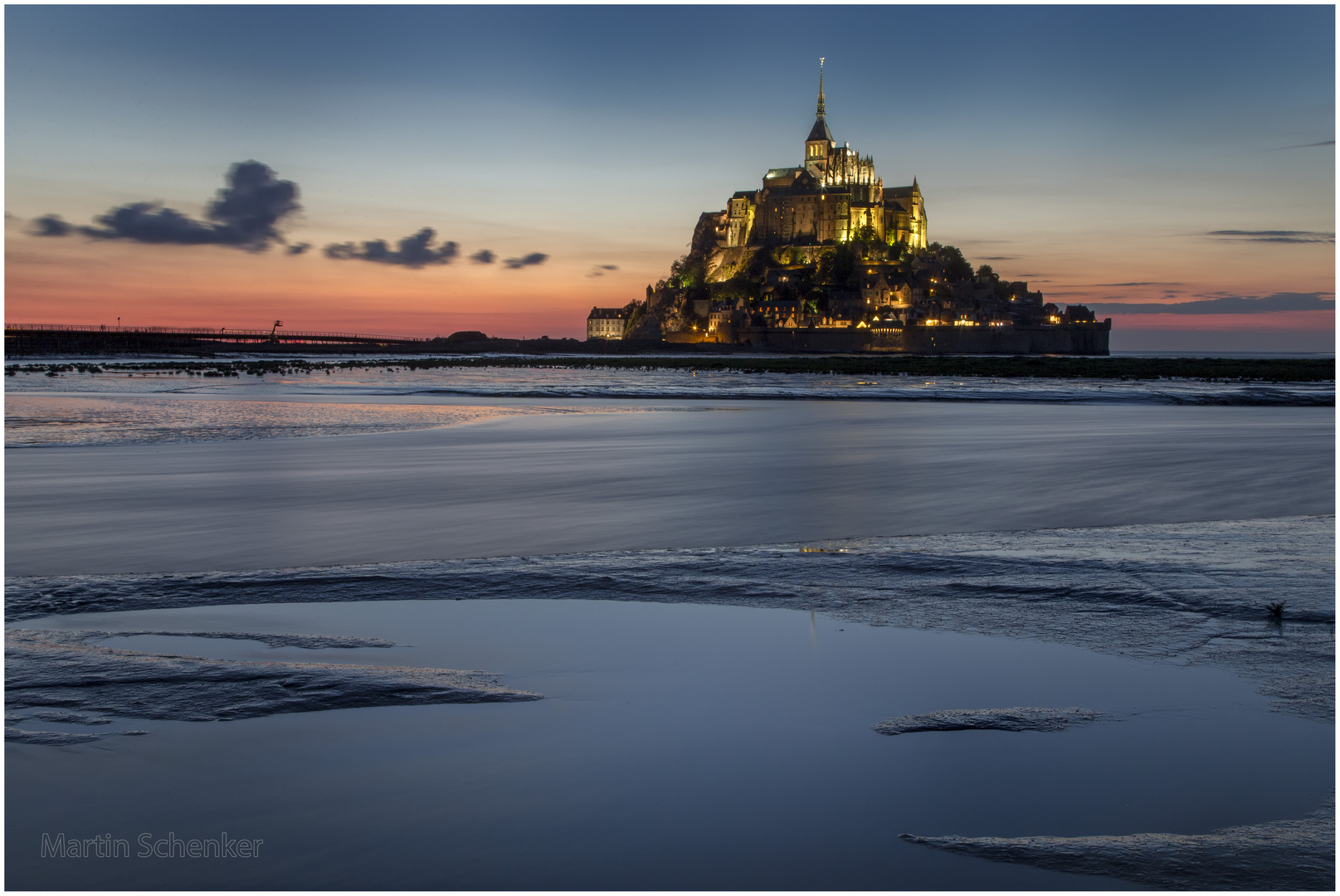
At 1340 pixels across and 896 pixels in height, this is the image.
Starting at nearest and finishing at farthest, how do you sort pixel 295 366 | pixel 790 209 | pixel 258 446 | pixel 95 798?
pixel 95 798 < pixel 258 446 < pixel 295 366 < pixel 790 209

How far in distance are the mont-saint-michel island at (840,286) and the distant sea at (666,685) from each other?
108 metres

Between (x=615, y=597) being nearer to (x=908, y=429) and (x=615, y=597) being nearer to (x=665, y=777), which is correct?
(x=665, y=777)

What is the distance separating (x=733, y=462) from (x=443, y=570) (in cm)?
662

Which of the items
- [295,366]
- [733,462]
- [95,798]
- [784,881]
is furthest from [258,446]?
[295,366]

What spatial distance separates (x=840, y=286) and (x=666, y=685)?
4680 inches

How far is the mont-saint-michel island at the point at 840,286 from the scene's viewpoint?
11481cm

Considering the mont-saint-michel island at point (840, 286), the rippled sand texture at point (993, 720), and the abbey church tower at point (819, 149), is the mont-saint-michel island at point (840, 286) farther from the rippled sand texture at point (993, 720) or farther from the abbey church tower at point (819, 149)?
the rippled sand texture at point (993, 720)

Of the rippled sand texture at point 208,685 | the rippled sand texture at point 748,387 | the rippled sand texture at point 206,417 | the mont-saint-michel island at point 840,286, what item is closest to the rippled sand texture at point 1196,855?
the rippled sand texture at point 208,685

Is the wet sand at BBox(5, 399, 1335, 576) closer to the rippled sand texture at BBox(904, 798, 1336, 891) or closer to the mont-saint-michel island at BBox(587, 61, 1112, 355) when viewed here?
the rippled sand texture at BBox(904, 798, 1336, 891)

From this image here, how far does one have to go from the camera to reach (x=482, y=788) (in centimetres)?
265

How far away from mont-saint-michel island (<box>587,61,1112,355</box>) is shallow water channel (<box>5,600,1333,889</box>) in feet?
366

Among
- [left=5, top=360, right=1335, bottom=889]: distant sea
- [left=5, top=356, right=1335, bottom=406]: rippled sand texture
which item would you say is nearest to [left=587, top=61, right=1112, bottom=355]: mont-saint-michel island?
[left=5, top=356, right=1335, bottom=406]: rippled sand texture

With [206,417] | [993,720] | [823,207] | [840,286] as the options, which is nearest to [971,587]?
[993,720]

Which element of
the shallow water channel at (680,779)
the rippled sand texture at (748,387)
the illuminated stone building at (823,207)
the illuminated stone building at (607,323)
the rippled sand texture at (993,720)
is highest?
the illuminated stone building at (823,207)
